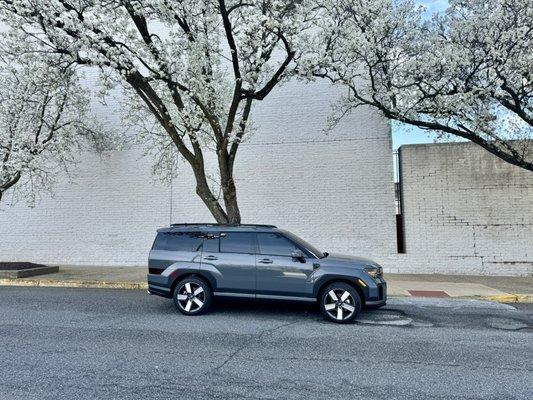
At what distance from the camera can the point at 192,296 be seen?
771 centimetres

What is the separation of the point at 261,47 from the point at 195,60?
1.75 meters

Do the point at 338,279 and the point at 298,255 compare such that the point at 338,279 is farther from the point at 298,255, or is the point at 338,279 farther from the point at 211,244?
the point at 211,244

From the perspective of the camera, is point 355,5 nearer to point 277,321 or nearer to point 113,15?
point 113,15

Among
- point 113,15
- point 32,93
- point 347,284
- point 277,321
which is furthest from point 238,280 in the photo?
point 32,93

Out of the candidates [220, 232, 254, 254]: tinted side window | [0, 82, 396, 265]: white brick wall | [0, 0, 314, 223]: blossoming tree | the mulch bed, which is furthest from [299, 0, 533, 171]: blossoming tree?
the mulch bed

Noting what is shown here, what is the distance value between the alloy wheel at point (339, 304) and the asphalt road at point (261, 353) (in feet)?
0.85

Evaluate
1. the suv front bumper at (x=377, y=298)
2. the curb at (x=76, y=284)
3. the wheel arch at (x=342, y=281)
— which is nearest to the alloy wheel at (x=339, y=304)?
the wheel arch at (x=342, y=281)

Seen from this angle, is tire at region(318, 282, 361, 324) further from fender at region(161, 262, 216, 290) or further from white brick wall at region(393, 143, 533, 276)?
white brick wall at region(393, 143, 533, 276)

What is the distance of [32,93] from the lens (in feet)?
44.5

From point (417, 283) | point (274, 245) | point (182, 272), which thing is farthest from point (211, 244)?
point (417, 283)

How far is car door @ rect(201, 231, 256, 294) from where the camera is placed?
7645 millimetres

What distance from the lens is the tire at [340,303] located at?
23.5 ft

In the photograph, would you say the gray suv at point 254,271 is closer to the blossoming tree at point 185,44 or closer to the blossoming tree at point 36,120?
the blossoming tree at point 185,44

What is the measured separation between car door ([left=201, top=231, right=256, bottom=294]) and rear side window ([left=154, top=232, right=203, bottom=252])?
18cm
